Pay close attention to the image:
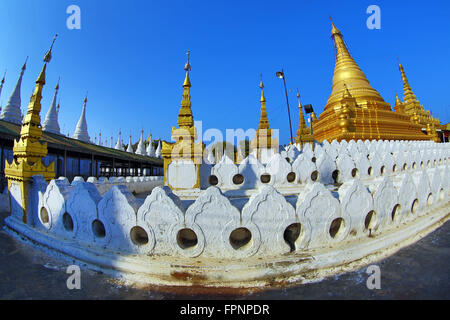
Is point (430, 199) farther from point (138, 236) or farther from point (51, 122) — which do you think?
point (51, 122)

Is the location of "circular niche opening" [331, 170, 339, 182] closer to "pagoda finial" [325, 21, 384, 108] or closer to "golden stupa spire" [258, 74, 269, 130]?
"golden stupa spire" [258, 74, 269, 130]

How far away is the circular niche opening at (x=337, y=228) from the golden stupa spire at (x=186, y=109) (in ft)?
16.0

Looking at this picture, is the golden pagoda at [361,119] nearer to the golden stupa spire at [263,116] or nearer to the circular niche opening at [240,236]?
the golden stupa spire at [263,116]

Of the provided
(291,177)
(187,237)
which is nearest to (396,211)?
(291,177)

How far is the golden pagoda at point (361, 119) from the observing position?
1642 cm

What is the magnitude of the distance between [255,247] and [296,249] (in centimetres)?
59

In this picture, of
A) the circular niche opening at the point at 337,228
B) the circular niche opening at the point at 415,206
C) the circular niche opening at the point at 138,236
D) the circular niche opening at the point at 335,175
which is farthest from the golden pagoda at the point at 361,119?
the circular niche opening at the point at 138,236

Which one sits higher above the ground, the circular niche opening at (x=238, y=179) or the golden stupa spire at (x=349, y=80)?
the golden stupa spire at (x=349, y=80)

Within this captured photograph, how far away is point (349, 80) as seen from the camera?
77.7ft

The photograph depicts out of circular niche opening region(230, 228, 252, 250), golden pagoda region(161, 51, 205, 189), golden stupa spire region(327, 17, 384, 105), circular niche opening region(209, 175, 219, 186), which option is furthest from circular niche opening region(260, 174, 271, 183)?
golden stupa spire region(327, 17, 384, 105)

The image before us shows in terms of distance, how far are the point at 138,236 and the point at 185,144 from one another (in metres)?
3.44

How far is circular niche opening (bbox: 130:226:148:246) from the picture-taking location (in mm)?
2826
